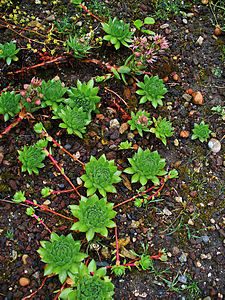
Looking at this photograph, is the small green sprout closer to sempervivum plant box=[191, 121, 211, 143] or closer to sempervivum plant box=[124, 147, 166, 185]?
sempervivum plant box=[124, 147, 166, 185]

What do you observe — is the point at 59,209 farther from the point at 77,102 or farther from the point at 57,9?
the point at 57,9

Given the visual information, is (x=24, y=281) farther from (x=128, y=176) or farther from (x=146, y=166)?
(x=146, y=166)

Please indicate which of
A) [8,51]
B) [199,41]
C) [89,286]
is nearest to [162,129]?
[199,41]

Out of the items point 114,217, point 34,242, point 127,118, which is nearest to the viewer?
point 34,242

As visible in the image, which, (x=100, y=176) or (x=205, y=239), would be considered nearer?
(x=100, y=176)

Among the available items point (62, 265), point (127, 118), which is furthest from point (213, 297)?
point (127, 118)

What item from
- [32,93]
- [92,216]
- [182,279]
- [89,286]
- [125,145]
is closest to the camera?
[89,286]

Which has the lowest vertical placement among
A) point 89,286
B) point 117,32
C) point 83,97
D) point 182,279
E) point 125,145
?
point 182,279

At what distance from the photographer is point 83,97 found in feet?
10.5

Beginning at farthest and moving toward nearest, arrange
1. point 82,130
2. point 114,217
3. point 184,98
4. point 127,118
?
point 184,98 → point 127,118 → point 82,130 → point 114,217

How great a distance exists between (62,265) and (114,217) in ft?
2.18

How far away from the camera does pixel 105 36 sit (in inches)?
137

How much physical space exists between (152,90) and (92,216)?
4.89 ft

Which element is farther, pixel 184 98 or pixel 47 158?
pixel 184 98
